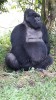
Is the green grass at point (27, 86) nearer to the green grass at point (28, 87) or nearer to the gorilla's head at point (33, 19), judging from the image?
the green grass at point (28, 87)

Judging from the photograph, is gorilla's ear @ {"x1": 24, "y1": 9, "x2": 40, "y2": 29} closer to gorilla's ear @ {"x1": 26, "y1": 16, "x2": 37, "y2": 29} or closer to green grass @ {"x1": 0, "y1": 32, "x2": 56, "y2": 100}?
gorilla's ear @ {"x1": 26, "y1": 16, "x2": 37, "y2": 29}

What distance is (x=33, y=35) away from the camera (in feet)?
21.1

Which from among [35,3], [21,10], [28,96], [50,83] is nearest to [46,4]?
[35,3]

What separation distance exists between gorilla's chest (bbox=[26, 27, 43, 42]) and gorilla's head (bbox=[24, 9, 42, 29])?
0.11 m

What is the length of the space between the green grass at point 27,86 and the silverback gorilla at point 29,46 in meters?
0.29

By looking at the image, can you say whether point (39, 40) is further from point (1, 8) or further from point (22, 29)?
point (1, 8)

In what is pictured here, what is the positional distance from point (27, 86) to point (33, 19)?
177 centimetres

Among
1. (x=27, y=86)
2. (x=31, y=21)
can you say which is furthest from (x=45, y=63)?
(x=27, y=86)

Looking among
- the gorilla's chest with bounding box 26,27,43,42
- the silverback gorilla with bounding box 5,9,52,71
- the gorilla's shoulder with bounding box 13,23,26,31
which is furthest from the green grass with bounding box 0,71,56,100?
the gorilla's shoulder with bounding box 13,23,26,31

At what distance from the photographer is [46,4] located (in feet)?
24.2

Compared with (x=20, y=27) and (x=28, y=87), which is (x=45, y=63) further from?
(x=28, y=87)

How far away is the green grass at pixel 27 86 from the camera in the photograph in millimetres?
4531

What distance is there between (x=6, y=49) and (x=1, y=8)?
39.8 inches

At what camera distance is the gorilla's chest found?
6.37 meters
